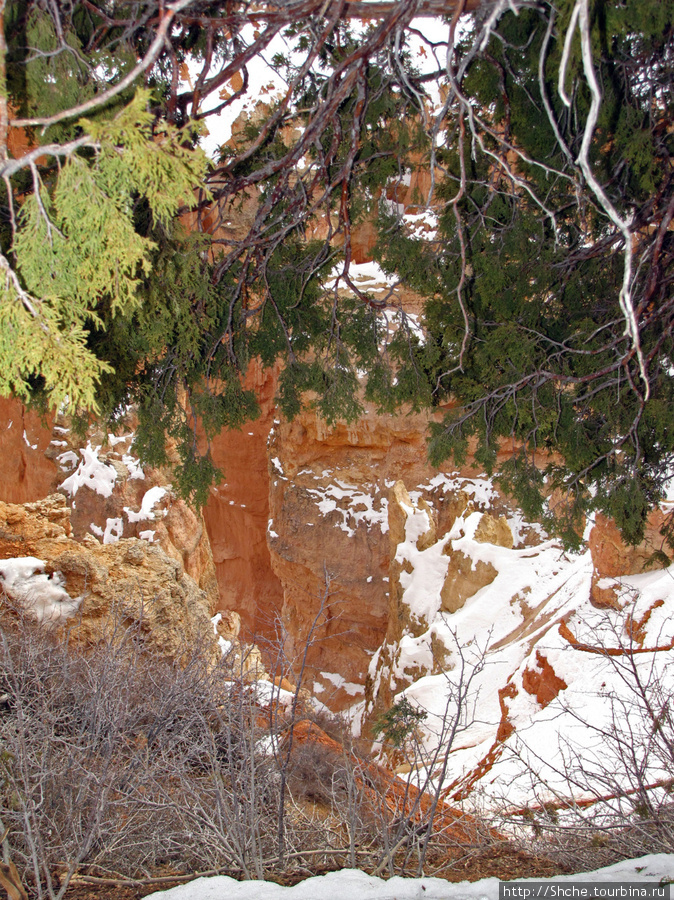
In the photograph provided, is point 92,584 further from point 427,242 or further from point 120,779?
point 427,242

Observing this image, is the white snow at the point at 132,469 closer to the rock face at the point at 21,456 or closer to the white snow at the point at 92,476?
the white snow at the point at 92,476

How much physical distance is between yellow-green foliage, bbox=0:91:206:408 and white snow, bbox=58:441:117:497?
35.7 ft

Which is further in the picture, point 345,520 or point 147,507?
point 345,520

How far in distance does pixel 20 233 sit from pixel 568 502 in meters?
4.06

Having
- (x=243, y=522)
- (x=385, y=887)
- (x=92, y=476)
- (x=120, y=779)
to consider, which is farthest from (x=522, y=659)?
(x=243, y=522)

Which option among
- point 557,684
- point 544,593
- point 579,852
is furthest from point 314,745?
point 544,593

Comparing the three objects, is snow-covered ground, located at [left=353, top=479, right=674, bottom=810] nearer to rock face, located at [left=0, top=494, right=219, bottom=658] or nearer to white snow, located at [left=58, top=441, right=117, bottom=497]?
rock face, located at [left=0, top=494, right=219, bottom=658]

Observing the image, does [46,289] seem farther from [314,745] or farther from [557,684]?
[557,684]

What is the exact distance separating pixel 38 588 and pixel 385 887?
16.6 feet

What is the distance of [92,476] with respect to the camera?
40.3 feet

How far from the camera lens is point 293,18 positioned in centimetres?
266

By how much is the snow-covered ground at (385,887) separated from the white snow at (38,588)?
4206mm

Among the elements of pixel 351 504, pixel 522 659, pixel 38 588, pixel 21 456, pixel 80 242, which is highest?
pixel 21 456

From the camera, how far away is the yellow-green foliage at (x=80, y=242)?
165cm
